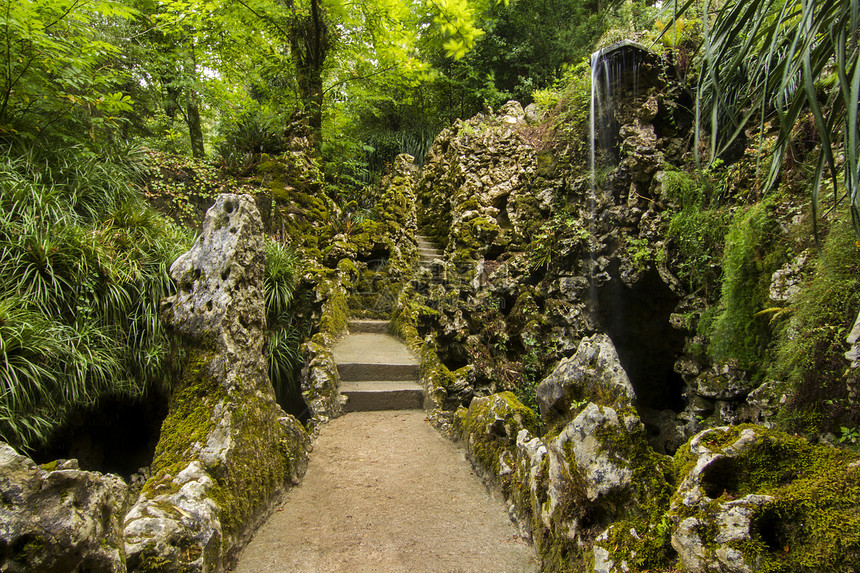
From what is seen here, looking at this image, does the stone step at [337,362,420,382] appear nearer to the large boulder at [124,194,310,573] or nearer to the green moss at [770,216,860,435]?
the large boulder at [124,194,310,573]

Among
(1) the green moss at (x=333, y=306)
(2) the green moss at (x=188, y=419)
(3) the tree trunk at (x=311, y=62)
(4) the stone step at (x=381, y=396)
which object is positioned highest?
(3) the tree trunk at (x=311, y=62)

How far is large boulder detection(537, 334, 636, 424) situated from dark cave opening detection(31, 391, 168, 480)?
365cm

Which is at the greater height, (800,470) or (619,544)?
(800,470)

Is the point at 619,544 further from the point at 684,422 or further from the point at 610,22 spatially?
the point at 610,22

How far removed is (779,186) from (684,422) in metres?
2.68

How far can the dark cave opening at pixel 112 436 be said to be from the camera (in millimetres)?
3254

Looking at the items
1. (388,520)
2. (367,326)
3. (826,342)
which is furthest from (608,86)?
(388,520)

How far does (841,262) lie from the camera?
2.72 metres

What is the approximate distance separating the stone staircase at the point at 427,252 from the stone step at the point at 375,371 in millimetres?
2856

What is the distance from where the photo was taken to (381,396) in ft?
15.5

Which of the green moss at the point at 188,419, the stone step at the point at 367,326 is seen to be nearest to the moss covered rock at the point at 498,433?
the green moss at the point at 188,419

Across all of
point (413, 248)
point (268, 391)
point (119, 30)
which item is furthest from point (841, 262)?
point (119, 30)

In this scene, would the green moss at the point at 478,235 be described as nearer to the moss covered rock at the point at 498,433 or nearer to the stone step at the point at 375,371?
the stone step at the point at 375,371

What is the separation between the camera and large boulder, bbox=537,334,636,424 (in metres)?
2.13
